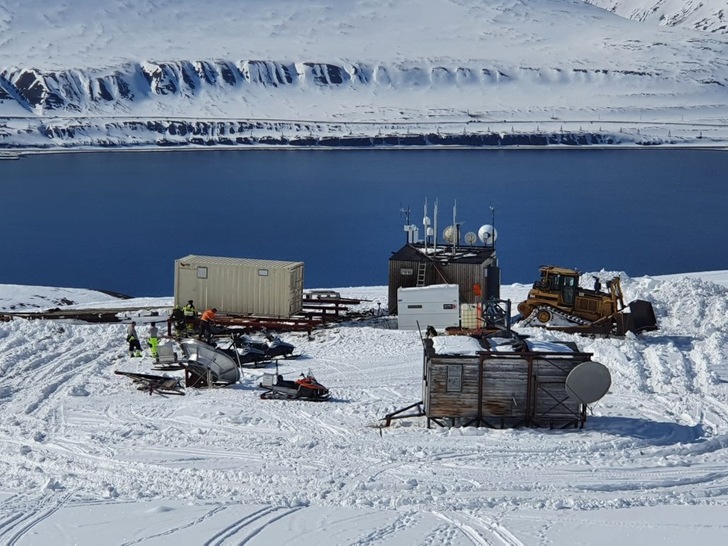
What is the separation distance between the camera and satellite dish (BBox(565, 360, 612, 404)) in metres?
19.8

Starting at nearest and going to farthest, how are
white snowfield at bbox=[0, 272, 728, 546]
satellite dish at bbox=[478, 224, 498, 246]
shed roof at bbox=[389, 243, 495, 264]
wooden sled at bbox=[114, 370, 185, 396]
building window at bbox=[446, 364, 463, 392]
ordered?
1. white snowfield at bbox=[0, 272, 728, 546]
2. building window at bbox=[446, 364, 463, 392]
3. wooden sled at bbox=[114, 370, 185, 396]
4. shed roof at bbox=[389, 243, 495, 264]
5. satellite dish at bbox=[478, 224, 498, 246]

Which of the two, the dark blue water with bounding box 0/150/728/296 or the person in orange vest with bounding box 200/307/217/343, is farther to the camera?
the dark blue water with bounding box 0/150/728/296

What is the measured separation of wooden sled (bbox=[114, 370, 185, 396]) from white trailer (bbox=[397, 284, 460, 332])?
7.69 meters

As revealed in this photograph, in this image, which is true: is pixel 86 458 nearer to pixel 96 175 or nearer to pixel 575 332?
pixel 575 332

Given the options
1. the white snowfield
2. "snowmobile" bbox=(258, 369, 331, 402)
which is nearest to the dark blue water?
the white snowfield

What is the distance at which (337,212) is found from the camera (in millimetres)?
89812

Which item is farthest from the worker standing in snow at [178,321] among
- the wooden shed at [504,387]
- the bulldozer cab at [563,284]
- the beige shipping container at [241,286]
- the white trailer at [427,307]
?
the wooden shed at [504,387]

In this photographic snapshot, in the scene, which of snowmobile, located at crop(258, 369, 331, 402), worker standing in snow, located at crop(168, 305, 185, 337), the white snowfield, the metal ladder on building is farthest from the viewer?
the metal ladder on building

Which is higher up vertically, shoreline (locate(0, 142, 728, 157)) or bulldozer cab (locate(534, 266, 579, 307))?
shoreline (locate(0, 142, 728, 157))

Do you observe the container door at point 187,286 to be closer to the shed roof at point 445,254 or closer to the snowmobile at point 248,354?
the shed roof at point 445,254

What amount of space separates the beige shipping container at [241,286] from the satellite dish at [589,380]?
13381 mm

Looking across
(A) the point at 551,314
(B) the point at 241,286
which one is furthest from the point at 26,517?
Answer: (A) the point at 551,314

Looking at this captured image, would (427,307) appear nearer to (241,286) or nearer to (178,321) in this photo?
(241,286)

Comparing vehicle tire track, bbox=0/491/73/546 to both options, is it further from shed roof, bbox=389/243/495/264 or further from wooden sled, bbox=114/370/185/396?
shed roof, bbox=389/243/495/264
